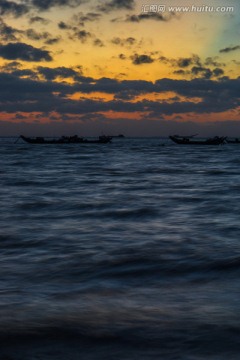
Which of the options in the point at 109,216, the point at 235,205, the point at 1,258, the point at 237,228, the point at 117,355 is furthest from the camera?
the point at 235,205

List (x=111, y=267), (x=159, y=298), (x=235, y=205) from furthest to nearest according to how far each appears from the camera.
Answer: (x=235, y=205), (x=111, y=267), (x=159, y=298)

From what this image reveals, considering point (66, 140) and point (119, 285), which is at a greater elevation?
point (66, 140)

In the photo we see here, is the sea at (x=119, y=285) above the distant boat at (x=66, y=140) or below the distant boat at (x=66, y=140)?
below

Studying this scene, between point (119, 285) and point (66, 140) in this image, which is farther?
→ point (66, 140)

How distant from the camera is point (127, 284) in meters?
7.79

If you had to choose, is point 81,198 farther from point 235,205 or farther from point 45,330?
point 45,330

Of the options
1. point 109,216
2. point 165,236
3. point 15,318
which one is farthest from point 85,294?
point 109,216

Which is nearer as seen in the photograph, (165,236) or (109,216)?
(165,236)

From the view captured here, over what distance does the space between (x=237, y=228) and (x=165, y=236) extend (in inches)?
108

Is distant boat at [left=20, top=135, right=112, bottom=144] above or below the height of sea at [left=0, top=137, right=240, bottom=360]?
above

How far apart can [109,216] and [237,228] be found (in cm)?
486

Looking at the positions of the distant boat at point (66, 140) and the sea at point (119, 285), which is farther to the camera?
the distant boat at point (66, 140)

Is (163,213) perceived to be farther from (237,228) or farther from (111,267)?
(111,267)

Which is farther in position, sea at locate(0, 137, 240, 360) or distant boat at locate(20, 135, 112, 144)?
distant boat at locate(20, 135, 112, 144)
